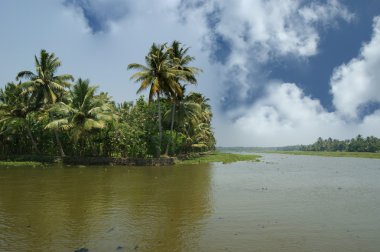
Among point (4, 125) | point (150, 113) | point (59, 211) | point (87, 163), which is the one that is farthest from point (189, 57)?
point (59, 211)

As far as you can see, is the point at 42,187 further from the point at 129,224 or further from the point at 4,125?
the point at 4,125

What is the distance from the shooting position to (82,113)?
3644 centimetres

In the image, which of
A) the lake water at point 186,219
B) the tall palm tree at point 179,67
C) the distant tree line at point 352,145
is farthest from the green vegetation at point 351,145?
the lake water at point 186,219

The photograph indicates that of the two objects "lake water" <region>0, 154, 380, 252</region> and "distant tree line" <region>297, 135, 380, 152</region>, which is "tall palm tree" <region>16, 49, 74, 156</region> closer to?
"lake water" <region>0, 154, 380, 252</region>

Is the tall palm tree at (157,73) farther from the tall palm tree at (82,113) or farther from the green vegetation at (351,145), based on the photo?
the green vegetation at (351,145)

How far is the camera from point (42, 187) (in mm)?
18625

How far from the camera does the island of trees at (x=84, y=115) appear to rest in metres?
37.6

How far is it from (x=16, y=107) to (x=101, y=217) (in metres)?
33.1

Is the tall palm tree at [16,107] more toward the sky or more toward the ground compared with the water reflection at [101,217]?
more toward the sky

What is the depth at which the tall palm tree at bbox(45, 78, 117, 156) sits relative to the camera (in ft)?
119

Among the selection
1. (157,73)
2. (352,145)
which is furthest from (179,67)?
(352,145)

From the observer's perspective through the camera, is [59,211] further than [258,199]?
No

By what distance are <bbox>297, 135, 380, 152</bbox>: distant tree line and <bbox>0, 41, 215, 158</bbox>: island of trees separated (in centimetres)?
11541

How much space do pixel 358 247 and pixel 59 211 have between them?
9.85 m
